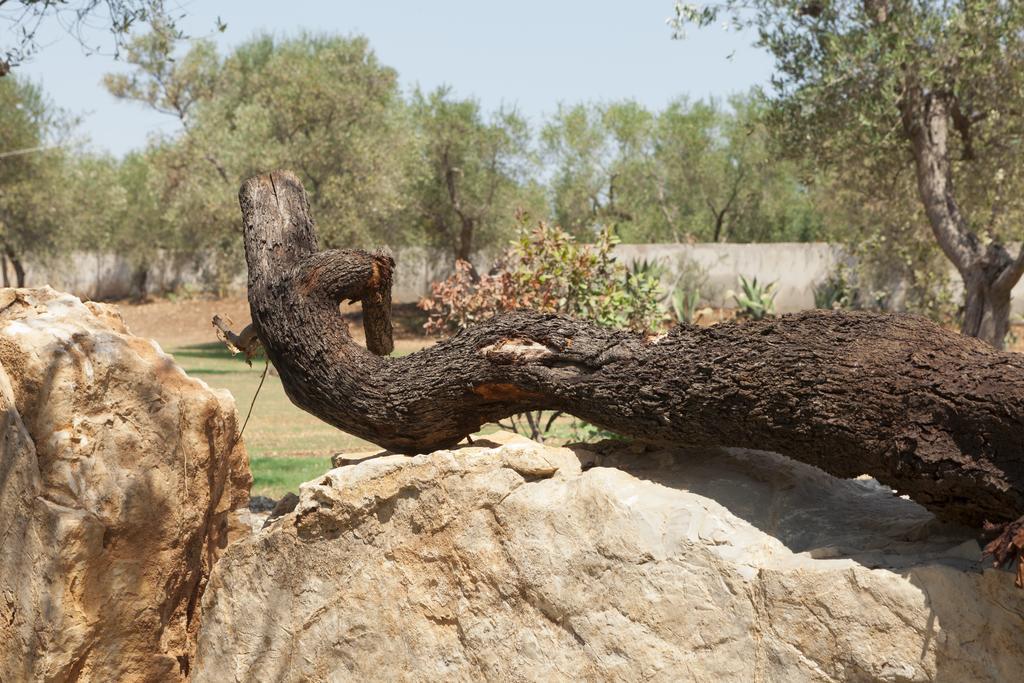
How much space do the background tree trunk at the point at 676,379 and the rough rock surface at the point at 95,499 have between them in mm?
764

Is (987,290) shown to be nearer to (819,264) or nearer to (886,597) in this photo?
(886,597)

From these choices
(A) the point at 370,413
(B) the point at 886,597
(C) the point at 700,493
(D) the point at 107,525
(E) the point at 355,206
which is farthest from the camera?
(E) the point at 355,206

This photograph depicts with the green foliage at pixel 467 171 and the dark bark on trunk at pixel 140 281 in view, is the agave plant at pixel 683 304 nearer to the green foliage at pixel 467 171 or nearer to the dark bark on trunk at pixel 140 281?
the green foliage at pixel 467 171

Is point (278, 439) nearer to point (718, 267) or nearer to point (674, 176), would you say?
point (718, 267)

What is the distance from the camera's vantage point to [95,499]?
4793 mm

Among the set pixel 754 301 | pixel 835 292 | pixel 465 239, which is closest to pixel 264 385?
pixel 754 301

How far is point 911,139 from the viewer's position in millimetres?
13781

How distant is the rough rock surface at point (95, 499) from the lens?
4.71 metres

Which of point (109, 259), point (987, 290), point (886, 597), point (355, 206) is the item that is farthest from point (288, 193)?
point (109, 259)

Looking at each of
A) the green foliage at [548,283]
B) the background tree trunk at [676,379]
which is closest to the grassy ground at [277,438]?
the background tree trunk at [676,379]

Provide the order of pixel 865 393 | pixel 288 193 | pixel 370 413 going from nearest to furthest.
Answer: pixel 865 393
pixel 370 413
pixel 288 193

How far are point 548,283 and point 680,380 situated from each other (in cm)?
458

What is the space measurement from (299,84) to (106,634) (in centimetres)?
2271

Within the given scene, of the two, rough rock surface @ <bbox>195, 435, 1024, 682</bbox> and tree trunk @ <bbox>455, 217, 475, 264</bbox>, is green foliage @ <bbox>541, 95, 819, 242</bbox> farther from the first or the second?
rough rock surface @ <bbox>195, 435, 1024, 682</bbox>
